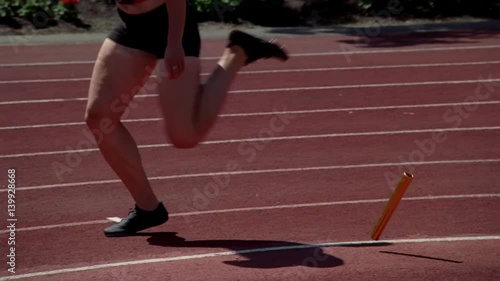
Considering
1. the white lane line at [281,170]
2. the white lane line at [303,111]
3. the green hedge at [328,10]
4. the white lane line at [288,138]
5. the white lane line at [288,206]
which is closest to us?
the white lane line at [288,206]

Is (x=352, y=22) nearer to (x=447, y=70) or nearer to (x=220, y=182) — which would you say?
(x=447, y=70)

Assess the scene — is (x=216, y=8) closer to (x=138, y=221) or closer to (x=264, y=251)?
(x=138, y=221)

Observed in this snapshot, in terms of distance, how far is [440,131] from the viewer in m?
9.61

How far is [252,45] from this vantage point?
6.28m

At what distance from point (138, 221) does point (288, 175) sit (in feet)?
6.84

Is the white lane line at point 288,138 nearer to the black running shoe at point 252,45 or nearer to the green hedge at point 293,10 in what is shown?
the black running shoe at point 252,45

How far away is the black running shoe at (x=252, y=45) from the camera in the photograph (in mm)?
6234

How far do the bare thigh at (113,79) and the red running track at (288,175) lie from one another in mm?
812

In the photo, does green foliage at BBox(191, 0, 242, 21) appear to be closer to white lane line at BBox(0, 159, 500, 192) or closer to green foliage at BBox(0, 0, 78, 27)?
green foliage at BBox(0, 0, 78, 27)

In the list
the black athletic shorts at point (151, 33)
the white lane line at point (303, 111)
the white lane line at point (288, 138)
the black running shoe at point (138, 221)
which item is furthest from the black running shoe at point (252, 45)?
the white lane line at point (303, 111)

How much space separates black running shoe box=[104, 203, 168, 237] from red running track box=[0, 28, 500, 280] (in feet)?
0.22

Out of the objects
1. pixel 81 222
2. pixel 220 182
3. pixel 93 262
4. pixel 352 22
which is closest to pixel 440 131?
pixel 220 182

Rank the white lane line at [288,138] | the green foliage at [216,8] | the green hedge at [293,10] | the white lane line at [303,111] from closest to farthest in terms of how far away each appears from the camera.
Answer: the white lane line at [288,138] → the white lane line at [303,111] → the green hedge at [293,10] → the green foliage at [216,8]

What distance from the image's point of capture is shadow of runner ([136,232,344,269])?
5.73m
